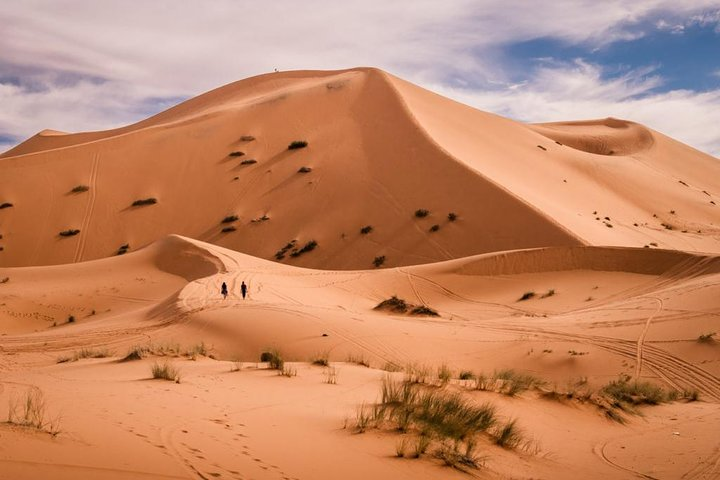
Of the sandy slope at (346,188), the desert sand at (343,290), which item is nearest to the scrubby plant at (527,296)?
the desert sand at (343,290)

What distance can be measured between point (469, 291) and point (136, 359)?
13145 millimetres

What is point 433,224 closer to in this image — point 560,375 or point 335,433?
point 560,375

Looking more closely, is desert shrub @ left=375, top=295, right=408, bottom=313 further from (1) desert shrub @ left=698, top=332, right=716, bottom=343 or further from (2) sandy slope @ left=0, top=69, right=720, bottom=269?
(2) sandy slope @ left=0, top=69, right=720, bottom=269

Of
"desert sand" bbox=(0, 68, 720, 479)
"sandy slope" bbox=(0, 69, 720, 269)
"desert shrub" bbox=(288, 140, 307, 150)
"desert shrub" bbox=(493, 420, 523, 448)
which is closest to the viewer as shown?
"desert sand" bbox=(0, 68, 720, 479)

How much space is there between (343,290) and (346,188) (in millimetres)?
13604

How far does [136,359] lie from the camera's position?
10.7 meters

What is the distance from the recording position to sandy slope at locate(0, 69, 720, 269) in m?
31.2

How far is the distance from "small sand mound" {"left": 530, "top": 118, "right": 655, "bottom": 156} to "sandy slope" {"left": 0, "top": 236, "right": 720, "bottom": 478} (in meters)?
43.2

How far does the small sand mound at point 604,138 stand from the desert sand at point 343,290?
2253 millimetres

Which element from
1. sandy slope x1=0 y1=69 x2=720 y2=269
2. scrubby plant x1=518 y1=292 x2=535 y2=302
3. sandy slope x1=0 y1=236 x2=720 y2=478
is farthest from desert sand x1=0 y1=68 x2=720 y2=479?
scrubby plant x1=518 y1=292 x2=535 y2=302

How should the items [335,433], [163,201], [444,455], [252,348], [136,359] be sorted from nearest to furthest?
[444,455]
[335,433]
[136,359]
[252,348]
[163,201]

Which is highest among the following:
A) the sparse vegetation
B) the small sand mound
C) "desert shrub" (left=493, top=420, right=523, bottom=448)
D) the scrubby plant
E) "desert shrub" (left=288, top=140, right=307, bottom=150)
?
the small sand mound

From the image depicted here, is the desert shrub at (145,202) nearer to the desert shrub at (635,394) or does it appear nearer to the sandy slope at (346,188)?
the sandy slope at (346,188)

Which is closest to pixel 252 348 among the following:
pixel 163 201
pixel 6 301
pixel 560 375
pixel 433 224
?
pixel 560 375
